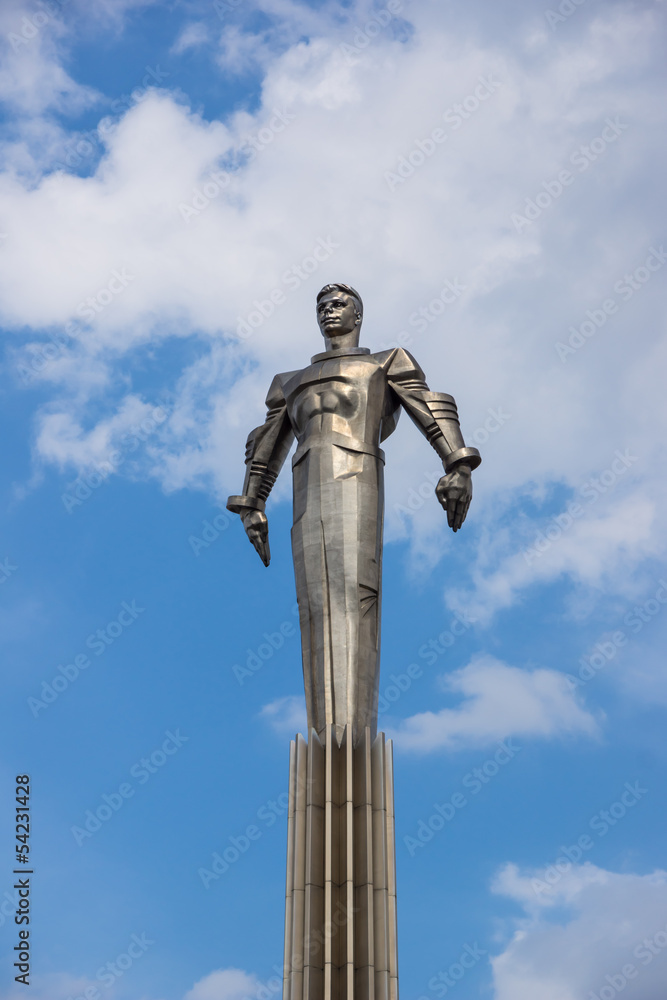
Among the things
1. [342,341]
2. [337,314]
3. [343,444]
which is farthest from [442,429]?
[337,314]

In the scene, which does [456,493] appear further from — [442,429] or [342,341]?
[342,341]

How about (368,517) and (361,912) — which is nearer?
(361,912)

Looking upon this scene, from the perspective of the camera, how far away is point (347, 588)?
15930mm

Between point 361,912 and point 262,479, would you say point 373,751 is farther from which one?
point 262,479

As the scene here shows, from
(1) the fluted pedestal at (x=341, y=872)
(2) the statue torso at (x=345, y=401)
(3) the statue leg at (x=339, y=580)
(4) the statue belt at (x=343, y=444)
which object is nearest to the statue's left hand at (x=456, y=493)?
(3) the statue leg at (x=339, y=580)

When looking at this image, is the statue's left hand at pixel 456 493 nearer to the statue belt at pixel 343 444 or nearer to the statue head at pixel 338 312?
the statue belt at pixel 343 444

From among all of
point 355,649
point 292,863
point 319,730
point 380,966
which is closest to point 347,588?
point 355,649

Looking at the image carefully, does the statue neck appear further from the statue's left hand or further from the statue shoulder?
the statue's left hand

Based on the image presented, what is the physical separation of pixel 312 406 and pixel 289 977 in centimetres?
689

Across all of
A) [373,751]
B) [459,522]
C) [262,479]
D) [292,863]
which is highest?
[262,479]

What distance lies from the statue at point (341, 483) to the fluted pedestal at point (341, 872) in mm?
419

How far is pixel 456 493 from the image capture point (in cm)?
1617

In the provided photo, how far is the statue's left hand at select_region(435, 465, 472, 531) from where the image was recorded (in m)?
16.2

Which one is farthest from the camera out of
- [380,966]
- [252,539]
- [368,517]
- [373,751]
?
[252,539]
